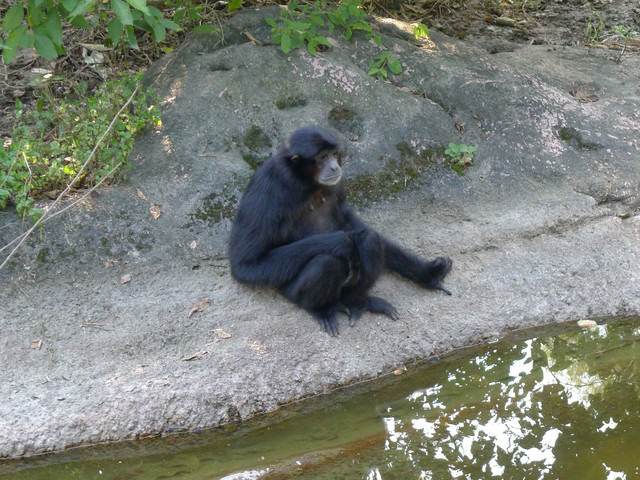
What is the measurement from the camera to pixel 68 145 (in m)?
6.30

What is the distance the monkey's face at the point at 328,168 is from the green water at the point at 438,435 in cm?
149

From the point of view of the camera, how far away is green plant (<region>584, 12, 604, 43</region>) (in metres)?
9.35

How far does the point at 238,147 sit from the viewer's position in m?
6.81

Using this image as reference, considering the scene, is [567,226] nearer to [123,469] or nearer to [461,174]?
[461,174]

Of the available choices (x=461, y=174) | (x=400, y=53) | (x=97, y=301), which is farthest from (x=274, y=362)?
(x=400, y=53)

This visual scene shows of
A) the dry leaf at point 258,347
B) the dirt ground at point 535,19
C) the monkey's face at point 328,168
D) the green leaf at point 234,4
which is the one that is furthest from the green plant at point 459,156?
the dry leaf at point 258,347

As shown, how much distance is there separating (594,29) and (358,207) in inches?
192

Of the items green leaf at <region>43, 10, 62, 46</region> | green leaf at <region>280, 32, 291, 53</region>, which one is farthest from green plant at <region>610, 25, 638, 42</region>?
green leaf at <region>43, 10, 62, 46</region>

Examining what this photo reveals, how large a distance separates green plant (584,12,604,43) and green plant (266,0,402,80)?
2.90 meters

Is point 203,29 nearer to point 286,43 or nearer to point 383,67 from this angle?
point 286,43

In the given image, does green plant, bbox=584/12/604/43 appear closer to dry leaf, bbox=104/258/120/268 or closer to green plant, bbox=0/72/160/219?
green plant, bbox=0/72/160/219

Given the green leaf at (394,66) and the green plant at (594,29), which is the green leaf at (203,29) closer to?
the green leaf at (394,66)

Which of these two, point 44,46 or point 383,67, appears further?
point 383,67

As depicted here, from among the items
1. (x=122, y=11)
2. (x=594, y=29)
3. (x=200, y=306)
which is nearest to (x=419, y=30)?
(x=594, y=29)
